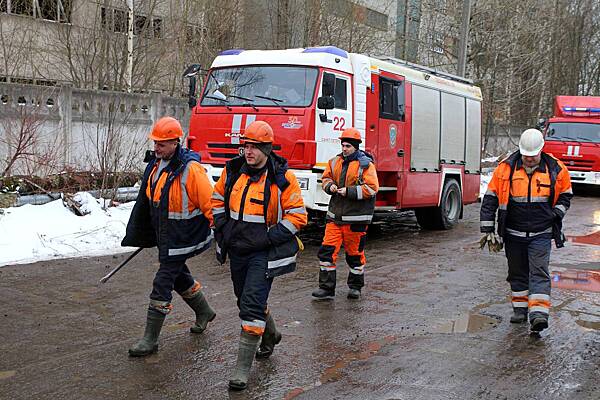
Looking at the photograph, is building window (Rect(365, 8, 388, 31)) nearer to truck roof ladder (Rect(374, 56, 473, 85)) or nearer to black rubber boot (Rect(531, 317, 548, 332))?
truck roof ladder (Rect(374, 56, 473, 85))

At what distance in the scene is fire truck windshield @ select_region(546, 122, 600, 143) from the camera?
23.3 metres

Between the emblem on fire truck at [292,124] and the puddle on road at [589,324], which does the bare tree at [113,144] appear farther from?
the puddle on road at [589,324]

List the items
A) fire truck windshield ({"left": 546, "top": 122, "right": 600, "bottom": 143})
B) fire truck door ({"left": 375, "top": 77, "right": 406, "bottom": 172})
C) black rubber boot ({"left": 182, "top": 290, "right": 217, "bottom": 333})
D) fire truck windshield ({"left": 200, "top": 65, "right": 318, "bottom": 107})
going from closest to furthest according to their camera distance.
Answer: black rubber boot ({"left": 182, "top": 290, "right": 217, "bottom": 333}), fire truck windshield ({"left": 200, "top": 65, "right": 318, "bottom": 107}), fire truck door ({"left": 375, "top": 77, "right": 406, "bottom": 172}), fire truck windshield ({"left": 546, "top": 122, "right": 600, "bottom": 143})

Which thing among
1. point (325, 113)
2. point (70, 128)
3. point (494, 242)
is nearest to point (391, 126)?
point (325, 113)

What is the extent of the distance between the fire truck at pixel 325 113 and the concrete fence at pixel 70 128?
8.92 feet

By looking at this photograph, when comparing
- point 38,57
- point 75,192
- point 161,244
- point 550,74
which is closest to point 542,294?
point 161,244

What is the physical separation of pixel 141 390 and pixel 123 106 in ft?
37.3

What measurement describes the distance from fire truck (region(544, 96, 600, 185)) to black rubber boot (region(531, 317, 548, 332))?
17.3 metres

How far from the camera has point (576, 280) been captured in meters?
9.41

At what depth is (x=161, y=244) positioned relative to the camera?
5.62m

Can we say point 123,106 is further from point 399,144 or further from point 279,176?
point 279,176

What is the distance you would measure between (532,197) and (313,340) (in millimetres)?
2425

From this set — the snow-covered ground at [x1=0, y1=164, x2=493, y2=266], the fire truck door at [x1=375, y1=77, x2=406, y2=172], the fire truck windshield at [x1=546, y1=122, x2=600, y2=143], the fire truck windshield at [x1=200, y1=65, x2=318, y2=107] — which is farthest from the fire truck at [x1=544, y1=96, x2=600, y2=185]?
the snow-covered ground at [x1=0, y1=164, x2=493, y2=266]

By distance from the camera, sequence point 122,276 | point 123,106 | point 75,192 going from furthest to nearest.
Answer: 1. point 123,106
2. point 75,192
3. point 122,276
